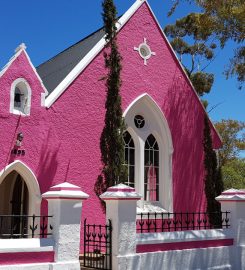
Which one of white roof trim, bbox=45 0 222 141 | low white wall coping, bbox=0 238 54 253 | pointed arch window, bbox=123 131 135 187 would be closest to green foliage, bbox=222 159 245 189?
pointed arch window, bbox=123 131 135 187

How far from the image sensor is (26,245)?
27.7 feet

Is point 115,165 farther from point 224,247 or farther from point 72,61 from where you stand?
point 72,61

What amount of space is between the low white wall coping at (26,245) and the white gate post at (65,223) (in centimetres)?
16

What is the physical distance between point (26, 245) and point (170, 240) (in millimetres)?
3724

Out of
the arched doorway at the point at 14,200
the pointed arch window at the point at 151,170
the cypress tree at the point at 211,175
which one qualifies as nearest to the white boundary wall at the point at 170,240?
the pointed arch window at the point at 151,170

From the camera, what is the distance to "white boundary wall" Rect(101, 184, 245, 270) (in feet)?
31.3

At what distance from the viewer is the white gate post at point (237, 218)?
39.6 ft

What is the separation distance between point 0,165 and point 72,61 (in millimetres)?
5247

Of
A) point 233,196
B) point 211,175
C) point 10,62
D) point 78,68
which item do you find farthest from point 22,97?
point 211,175

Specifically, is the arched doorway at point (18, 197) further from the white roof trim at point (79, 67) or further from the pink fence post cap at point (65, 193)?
the white roof trim at point (79, 67)

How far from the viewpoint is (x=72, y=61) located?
51.0 feet

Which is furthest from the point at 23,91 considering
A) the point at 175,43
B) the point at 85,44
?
the point at 175,43

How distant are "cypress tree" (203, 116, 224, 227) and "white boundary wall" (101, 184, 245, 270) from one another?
400cm

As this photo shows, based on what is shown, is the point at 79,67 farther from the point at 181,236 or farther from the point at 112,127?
the point at 181,236
